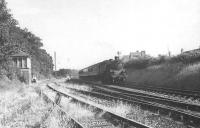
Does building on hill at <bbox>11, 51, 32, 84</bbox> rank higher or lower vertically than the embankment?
higher

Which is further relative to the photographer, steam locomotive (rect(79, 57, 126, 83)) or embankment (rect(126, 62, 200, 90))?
steam locomotive (rect(79, 57, 126, 83))

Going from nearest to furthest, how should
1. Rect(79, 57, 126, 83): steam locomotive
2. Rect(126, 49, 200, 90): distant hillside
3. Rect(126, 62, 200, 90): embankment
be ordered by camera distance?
Rect(126, 62, 200, 90): embankment → Rect(126, 49, 200, 90): distant hillside → Rect(79, 57, 126, 83): steam locomotive

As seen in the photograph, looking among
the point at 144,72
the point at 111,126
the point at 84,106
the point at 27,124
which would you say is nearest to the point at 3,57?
the point at 144,72

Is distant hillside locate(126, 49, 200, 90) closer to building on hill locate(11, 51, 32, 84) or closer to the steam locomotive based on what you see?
the steam locomotive

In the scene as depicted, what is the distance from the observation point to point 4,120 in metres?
9.38

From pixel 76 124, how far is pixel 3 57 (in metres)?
21.4

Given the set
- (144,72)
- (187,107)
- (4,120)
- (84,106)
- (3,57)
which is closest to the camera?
(4,120)

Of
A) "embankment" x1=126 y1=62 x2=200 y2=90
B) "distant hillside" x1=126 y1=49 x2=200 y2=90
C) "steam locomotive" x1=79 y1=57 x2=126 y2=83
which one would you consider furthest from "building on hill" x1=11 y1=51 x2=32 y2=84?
"embankment" x1=126 y1=62 x2=200 y2=90

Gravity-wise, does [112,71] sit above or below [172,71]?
above

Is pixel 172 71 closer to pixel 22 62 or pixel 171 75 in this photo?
pixel 171 75

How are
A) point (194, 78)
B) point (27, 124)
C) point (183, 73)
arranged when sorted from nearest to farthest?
point (27, 124) < point (194, 78) < point (183, 73)

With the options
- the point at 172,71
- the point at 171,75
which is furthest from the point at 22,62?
the point at 171,75

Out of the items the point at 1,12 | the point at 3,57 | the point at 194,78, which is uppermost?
the point at 1,12

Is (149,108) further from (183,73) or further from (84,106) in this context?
(183,73)
